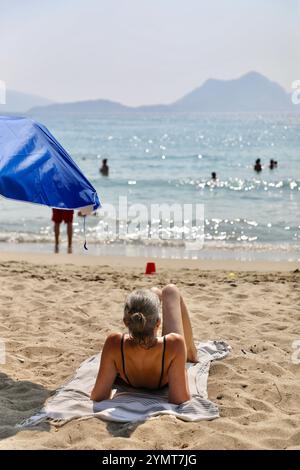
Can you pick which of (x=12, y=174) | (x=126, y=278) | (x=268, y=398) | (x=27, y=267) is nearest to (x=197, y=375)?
(x=268, y=398)

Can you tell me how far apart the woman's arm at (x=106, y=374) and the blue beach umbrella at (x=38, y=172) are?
0.99 m

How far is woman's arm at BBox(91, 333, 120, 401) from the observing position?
4723 millimetres

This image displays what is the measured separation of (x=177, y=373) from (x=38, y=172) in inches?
64.4

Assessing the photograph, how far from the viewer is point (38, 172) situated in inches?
186

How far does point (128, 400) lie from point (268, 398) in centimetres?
102

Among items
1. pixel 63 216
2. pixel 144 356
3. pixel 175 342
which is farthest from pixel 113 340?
pixel 63 216

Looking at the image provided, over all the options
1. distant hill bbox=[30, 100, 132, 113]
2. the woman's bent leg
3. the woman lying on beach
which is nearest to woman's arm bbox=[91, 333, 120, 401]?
the woman lying on beach

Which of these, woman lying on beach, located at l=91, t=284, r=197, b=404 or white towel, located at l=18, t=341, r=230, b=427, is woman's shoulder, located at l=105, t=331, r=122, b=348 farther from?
white towel, located at l=18, t=341, r=230, b=427

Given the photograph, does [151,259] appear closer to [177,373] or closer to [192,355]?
[192,355]

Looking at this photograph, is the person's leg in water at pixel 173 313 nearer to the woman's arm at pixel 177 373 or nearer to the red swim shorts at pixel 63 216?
the woman's arm at pixel 177 373
